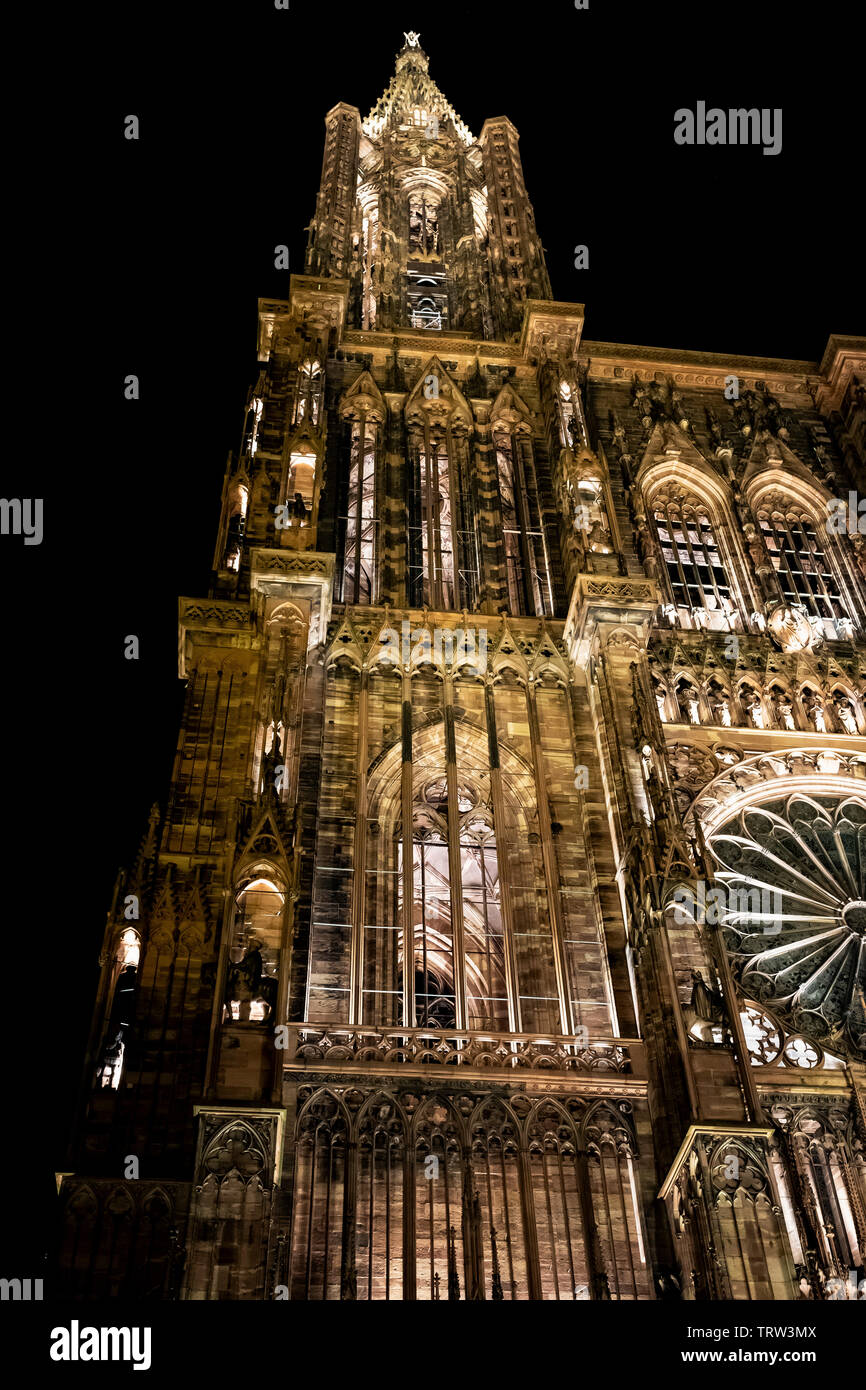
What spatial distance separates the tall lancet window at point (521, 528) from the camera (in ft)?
86.5

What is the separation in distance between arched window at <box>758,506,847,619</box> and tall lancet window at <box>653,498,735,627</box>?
1.28m

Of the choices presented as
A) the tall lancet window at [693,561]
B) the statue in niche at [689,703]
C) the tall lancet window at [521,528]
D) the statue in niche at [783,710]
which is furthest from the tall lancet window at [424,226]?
the statue in niche at [783,710]

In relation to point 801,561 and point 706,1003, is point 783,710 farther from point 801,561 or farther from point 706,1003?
point 706,1003

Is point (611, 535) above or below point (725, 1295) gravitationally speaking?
above

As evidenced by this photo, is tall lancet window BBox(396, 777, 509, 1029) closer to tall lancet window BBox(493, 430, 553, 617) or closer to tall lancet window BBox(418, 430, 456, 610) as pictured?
tall lancet window BBox(418, 430, 456, 610)

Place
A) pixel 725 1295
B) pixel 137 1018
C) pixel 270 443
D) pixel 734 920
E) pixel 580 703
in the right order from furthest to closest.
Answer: pixel 270 443
pixel 580 703
pixel 734 920
pixel 137 1018
pixel 725 1295

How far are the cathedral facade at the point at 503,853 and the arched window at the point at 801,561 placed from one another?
0.09 meters

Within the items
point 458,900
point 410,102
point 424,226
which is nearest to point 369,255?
point 424,226

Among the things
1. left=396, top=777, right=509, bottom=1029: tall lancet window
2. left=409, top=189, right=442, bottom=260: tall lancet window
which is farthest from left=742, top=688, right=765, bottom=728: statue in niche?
left=409, top=189, right=442, bottom=260: tall lancet window

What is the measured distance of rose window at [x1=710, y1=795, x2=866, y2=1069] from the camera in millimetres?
20391

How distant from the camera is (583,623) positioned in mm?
24016

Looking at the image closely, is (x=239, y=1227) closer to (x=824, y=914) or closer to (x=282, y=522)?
(x=824, y=914)
